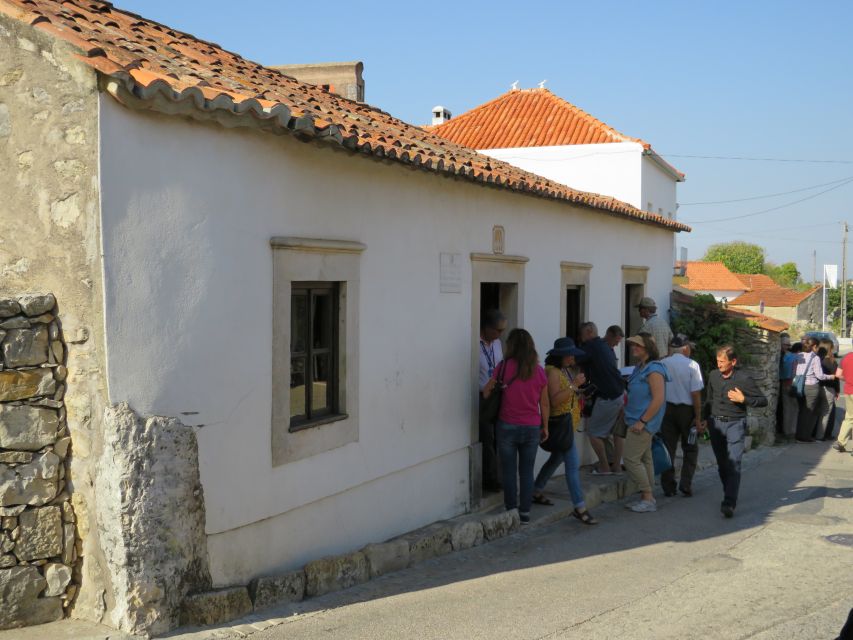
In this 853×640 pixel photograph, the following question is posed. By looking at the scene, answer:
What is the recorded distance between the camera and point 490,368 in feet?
28.6

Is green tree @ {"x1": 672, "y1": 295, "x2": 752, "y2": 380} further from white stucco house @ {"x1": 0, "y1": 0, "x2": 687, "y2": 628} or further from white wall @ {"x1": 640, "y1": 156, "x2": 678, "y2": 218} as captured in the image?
white stucco house @ {"x1": 0, "y1": 0, "x2": 687, "y2": 628}

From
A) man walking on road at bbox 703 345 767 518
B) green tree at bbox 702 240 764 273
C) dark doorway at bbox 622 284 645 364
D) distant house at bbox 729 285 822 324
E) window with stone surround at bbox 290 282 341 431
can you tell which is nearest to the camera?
window with stone surround at bbox 290 282 341 431

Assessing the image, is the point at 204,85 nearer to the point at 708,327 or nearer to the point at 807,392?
the point at 708,327

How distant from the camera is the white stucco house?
15.5 feet

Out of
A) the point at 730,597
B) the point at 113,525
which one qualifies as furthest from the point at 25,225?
the point at 730,597

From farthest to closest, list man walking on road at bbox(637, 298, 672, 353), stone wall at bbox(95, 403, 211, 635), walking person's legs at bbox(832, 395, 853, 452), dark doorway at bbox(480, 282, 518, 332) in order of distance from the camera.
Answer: walking person's legs at bbox(832, 395, 853, 452), man walking on road at bbox(637, 298, 672, 353), dark doorway at bbox(480, 282, 518, 332), stone wall at bbox(95, 403, 211, 635)

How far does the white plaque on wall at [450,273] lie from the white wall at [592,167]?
1394 centimetres

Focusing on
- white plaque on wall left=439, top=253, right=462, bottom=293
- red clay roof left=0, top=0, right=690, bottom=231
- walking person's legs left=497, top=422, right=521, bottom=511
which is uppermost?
red clay roof left=0, top=0, right=690, bottom=231

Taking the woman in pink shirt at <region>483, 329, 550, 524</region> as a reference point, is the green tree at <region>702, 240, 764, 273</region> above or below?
above

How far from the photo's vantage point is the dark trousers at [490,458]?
29.1ft

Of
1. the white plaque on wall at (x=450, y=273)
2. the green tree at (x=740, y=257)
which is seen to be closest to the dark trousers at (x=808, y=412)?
the white plaque on wall at (x=450, y=273)

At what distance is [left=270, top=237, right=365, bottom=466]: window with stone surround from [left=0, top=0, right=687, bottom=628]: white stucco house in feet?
0.06

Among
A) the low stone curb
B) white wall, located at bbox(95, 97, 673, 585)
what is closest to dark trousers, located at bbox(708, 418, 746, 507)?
the low stone curb

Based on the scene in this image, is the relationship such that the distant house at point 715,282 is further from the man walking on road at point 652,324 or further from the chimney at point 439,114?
the man walking on road at point 652,324
